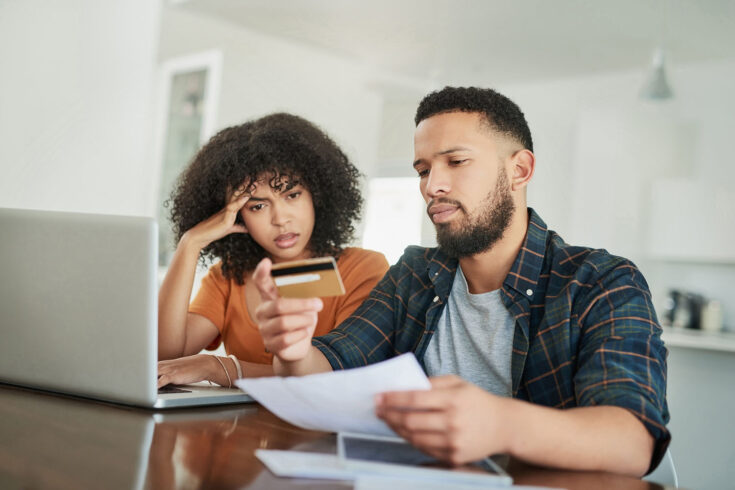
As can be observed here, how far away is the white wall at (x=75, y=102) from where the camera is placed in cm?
299

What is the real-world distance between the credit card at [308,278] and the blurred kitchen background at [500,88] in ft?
8.48

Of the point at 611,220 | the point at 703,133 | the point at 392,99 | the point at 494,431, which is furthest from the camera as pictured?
the point at 392,99

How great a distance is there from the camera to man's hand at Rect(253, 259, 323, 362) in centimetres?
91

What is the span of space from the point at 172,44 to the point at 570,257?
460 centimetres

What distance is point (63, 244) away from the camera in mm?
1091

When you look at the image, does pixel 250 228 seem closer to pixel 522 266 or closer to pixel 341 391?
pixel 522 266

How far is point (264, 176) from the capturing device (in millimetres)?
1765

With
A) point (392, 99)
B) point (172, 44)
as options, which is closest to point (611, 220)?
point (392, 99)

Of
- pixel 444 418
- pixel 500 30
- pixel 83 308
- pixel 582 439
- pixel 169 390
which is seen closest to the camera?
pixel 444 418

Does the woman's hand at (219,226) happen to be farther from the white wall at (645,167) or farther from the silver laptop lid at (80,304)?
the white wall at (645,167)

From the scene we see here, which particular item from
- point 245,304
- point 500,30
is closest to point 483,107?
point 245,304

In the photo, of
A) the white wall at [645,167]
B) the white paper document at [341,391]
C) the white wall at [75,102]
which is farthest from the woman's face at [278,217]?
the white wall at [645,167]

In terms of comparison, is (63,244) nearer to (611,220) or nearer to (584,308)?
(584,308)

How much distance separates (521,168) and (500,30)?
12.1 ft
